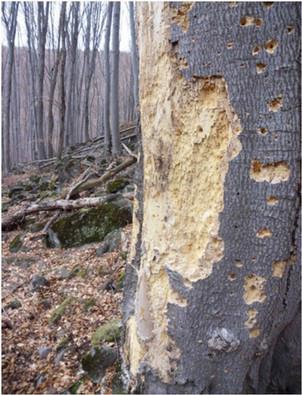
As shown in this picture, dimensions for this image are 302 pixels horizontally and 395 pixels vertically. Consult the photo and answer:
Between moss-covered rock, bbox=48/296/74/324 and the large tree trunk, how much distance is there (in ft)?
6.11

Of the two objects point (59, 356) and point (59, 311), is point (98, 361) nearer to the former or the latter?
point (59, 356)

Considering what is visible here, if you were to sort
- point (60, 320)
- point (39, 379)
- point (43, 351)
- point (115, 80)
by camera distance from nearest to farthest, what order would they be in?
point (39, 379), point (43, 351), point (60, 320), point (115, 80)

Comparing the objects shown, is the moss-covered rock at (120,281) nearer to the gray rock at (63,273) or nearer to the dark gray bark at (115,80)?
the gray rock at (63,273)

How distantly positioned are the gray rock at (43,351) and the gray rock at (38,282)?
1356mm

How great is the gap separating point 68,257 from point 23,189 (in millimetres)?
6613

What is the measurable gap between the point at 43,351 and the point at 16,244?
145 inches

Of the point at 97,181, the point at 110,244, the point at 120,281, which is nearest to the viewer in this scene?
the point at 120,281

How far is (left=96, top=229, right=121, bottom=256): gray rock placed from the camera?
5.21 m

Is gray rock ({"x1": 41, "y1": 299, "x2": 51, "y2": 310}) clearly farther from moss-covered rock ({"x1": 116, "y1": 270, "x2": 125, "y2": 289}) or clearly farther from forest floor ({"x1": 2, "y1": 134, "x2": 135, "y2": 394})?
moss-covered rock ({"x1": 116, "y1": 270, "x2": 125, "y2": 289})

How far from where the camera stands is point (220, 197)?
5.97 ft

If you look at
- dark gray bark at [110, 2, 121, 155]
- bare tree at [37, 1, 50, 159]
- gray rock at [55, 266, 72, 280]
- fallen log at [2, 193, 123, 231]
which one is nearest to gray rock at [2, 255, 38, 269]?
gray rock at [55, 266, 72, 280]

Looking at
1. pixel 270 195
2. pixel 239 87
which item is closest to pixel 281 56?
pixel 239 87

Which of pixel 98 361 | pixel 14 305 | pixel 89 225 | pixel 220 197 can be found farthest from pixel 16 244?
pixel 220 197

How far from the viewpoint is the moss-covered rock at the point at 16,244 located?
255 inches
